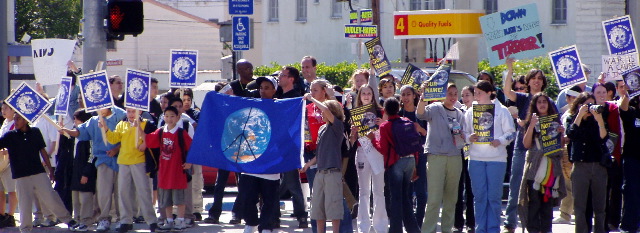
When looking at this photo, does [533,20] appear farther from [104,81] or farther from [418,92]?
[104,81]

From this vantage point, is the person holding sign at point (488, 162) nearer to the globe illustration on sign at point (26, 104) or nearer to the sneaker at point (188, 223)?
the sneaker at point (188, 223)

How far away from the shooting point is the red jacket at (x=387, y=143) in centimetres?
1103

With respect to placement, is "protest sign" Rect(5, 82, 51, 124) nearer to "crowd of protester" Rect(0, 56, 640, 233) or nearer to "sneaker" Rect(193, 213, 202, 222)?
"crowd of protester" Rect(0, 56, 640, 233)

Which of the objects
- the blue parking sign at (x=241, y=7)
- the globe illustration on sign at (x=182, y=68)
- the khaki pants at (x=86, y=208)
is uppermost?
the blue parking sign at (x=241, y=7)

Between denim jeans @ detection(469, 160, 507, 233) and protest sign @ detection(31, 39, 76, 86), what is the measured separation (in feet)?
19.4

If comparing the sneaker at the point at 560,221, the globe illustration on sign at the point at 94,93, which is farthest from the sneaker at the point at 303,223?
the sneaker at the point at 560,221

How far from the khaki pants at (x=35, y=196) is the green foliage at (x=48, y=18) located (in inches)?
1432

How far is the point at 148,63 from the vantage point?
2292 inches

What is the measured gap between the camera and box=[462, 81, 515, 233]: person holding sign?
1088cm

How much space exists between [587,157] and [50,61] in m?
7.25

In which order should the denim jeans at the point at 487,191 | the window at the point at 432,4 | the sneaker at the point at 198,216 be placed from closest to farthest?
the denim jeans at the point at 487,191
the sneaker at the point at 198,216
the window at the point at 432,4

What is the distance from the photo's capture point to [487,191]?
1100 cm

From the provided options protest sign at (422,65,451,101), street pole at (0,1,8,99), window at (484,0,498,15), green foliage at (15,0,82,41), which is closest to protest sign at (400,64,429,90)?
protest sign at (422,65,451,101)

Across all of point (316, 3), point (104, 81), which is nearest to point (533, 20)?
point (104, 81)
